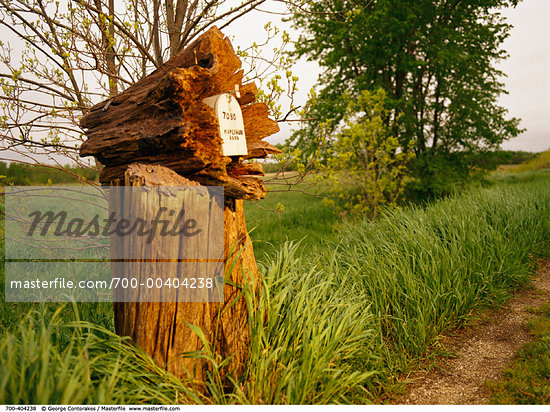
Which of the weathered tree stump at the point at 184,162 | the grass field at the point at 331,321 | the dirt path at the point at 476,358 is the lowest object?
the dirt path at the point at 476,358

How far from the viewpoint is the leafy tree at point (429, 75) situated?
10828 millimetres

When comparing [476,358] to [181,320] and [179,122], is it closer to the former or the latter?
[181,320]

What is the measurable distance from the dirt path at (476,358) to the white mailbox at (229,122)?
228 centimetres

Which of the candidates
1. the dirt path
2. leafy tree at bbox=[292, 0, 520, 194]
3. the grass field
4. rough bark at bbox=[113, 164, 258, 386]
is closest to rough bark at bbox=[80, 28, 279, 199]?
rough bark at bbox=[113, 164, 258, 386]

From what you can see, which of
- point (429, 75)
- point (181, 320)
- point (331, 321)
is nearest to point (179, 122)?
point (181, 320)

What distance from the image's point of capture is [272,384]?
2.38 meters

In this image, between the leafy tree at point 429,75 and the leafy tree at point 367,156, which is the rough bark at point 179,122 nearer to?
the leafy tree at point 367,156

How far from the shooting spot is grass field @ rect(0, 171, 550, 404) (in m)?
1.96

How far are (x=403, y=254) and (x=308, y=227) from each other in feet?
19.8

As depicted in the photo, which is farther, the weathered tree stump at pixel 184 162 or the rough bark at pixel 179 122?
the rough bark at pixel 179 122

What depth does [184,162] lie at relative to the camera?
2.50m

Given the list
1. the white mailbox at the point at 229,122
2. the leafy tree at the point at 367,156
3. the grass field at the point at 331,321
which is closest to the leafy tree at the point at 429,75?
the leafy tree at the point at 367,156

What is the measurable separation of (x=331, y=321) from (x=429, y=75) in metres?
11.5

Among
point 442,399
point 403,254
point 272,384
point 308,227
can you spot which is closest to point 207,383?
point 272,384
